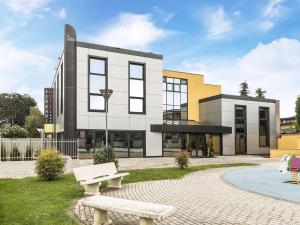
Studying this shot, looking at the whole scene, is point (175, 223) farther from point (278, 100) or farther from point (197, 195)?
point (278, 100)

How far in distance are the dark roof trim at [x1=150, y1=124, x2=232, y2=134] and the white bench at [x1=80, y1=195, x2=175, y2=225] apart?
77.4 feet

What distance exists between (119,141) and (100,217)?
22513 mm

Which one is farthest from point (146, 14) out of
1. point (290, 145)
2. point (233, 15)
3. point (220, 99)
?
point (290, 145)

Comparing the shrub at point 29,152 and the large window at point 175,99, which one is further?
the large window at point 175,99

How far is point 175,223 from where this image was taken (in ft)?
23.1

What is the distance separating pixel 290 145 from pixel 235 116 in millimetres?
7288

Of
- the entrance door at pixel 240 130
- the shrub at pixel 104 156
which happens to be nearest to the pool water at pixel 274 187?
the shrub at pixel 104 156

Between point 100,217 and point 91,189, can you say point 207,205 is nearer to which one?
point 100,217

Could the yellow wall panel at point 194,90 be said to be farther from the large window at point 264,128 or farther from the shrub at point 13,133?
the shrub at point 13,133

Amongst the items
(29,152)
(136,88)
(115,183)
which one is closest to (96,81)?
(136,88)

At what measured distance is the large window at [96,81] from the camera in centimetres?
2819

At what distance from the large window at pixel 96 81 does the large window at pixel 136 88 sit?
8.56 feet

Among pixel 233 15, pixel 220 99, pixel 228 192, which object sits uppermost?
pixel 233 15

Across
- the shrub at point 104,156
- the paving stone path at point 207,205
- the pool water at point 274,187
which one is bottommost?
the pool water at point 274,187
